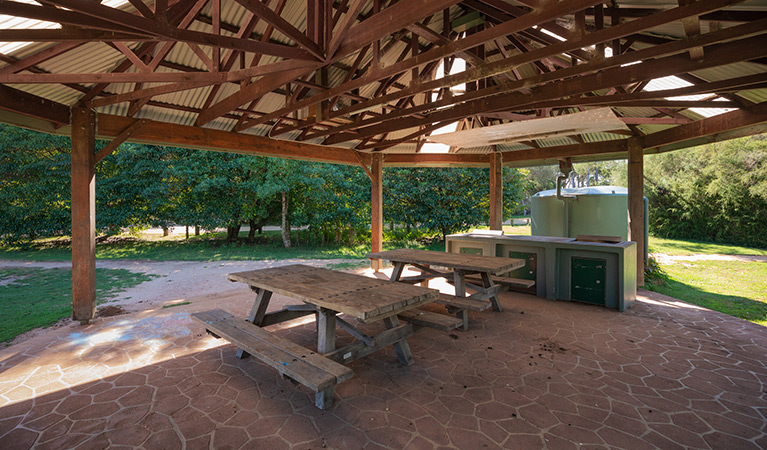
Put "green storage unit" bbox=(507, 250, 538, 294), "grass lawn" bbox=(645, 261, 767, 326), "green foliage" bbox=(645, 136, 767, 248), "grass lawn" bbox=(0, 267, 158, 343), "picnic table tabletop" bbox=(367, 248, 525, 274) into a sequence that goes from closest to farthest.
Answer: "picnic table tabletop" bbox=(367, 248, 525, 274)
"grass lawn" bbox=(0, 267, 158, 343)
"grass lawn" bbox=(645, 261, 767, 326)
"green storage unit" bbox=(507, 250, 538, 294)
"green foliage" bbox=(645, 136, 767, 248)

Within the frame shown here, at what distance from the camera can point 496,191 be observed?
360 inches

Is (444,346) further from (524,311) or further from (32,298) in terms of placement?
(32,298)

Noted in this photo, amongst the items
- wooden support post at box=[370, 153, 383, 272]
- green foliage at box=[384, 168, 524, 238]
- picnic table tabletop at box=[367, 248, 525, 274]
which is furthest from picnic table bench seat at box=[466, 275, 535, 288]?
green foliage at box=[384, 168, 524, 238]

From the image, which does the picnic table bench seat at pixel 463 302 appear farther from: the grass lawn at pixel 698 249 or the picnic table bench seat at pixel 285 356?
the grass lawn at pixel 698 249

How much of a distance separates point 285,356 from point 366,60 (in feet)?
16.4

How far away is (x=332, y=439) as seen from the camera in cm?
238

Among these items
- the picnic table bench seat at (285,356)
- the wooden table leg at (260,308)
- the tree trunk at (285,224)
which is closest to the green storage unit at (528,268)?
the wooden table leg at (260,308)

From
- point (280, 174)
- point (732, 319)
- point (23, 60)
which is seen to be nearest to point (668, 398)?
point (732, 319)

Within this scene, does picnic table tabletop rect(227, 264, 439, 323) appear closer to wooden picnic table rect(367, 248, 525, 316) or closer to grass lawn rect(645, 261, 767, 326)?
wooden picnic table rect(367, 248, 525, 316)

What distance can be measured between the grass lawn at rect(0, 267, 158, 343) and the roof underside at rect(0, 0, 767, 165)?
3.01 m

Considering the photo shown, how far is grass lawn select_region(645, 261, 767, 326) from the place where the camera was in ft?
19.4

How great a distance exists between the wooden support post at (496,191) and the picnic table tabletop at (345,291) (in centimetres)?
614

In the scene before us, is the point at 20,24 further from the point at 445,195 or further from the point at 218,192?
the point at 445,195

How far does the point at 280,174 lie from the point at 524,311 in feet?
34.6
